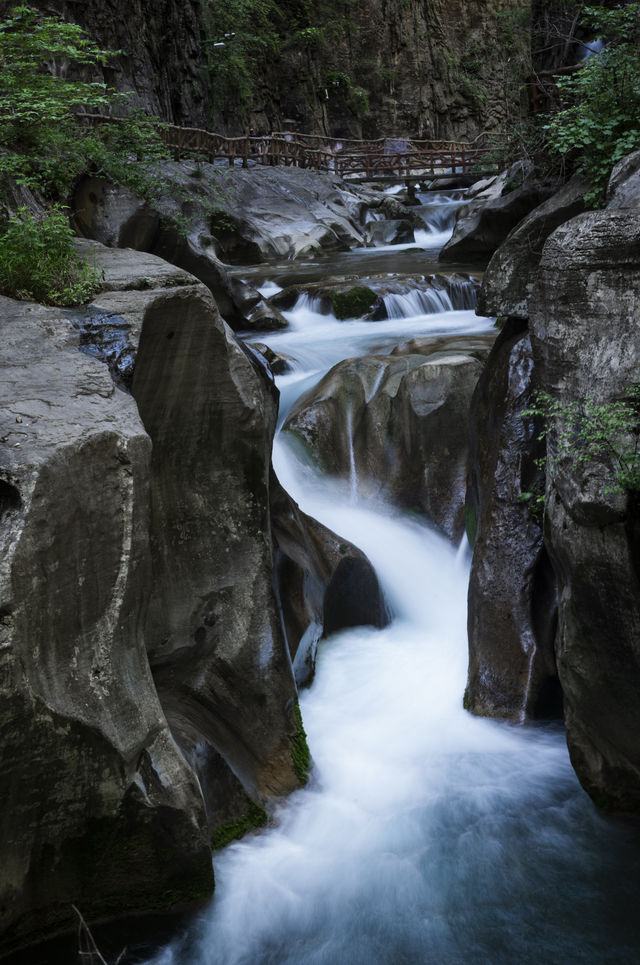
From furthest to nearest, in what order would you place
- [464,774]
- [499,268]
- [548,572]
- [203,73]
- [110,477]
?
[203,73] < [499,268] < [548,572] < [464,774] < [110,477]

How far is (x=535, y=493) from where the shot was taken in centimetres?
600

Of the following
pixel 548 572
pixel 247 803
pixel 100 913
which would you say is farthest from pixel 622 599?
pixel 100 913

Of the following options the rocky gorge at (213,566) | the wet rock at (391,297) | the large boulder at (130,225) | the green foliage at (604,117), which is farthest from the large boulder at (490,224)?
the large boulder at (130,225)

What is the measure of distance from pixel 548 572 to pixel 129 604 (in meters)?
3.34

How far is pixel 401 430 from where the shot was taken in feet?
27.7

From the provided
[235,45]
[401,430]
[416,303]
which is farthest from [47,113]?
[235,45]

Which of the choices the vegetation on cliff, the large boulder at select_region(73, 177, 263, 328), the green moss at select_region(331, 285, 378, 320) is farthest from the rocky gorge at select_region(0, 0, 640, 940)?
the green moss at select_region(331, 285, 378, 320)

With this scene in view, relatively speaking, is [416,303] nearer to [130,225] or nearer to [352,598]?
[130,225]

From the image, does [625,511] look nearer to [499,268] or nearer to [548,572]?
[548,572]

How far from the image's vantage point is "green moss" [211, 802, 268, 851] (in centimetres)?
456

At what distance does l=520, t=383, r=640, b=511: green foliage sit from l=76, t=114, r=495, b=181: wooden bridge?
680 inches

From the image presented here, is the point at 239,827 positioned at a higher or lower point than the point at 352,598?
lower

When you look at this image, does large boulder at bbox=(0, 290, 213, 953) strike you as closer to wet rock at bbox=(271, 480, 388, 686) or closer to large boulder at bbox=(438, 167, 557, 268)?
wet rock at bbox=(271, 480, 388, 686)

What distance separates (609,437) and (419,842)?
264 cm
